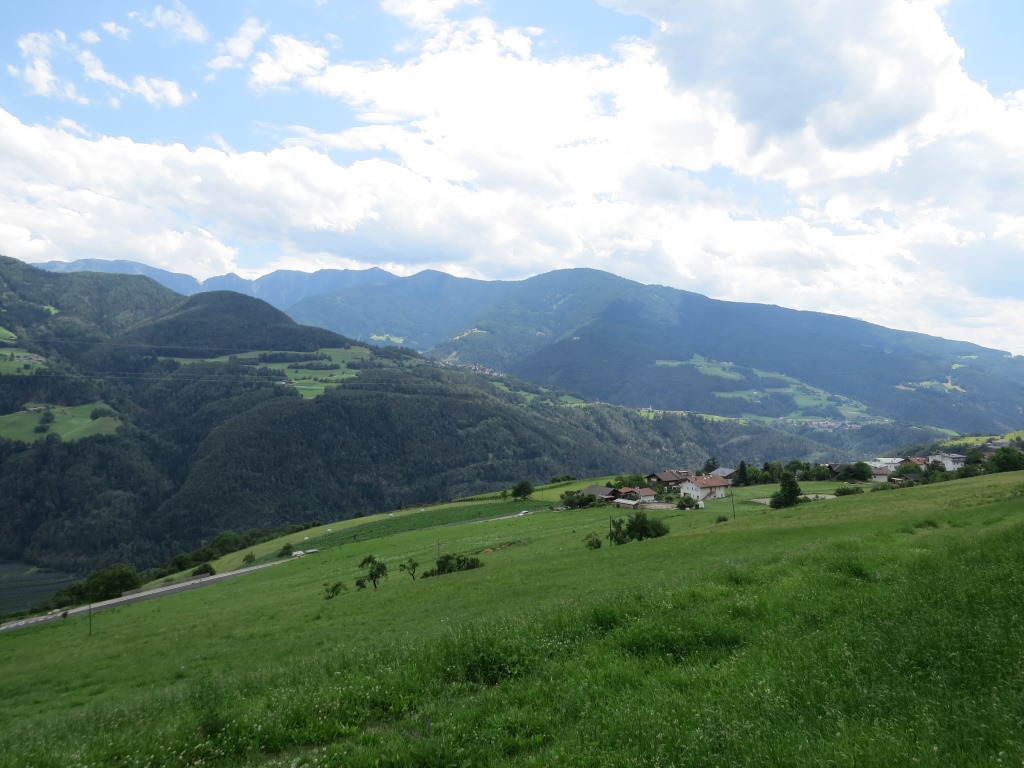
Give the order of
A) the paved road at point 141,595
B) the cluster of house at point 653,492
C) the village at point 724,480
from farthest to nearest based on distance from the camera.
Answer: the cluster of house at point 653,492 → the village at point 724,480 → the paved road at point 141,595

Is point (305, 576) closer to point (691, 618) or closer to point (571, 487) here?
point (691, 618)

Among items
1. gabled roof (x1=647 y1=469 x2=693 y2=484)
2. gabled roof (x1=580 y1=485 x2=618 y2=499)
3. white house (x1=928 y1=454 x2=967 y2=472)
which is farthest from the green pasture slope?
white house (x1=928 y1=454 x2=967 y2=472)

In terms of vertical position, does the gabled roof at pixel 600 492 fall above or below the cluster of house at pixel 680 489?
above

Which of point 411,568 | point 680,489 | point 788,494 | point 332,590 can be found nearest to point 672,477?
point 680,489

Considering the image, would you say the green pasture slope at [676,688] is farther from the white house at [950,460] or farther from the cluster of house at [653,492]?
the white house at [950,460]

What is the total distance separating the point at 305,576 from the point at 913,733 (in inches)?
2541

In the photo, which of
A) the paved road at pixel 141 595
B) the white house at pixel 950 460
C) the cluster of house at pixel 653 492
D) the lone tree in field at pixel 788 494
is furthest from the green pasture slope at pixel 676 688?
the white house at pixel 950 460

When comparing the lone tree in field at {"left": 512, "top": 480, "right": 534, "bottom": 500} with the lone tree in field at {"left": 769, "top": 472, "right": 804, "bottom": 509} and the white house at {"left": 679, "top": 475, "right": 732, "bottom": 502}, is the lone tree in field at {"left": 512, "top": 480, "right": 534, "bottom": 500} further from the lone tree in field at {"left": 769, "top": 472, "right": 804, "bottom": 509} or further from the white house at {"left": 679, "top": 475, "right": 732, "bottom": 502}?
the lone tree in field at {"left": 769, "top": 472, "right": 804, "bottom": 509}

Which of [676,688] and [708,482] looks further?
[708,482]

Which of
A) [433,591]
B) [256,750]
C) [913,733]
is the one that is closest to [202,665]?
[433,591]

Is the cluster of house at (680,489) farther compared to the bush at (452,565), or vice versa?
the cluster of house at (680,489)

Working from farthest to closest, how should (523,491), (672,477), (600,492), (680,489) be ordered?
(672,477)
(523,491)
(680,489)
(600,492)

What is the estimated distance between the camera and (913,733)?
670 centimetres

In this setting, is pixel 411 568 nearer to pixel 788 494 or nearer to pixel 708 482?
pixel 788 494
